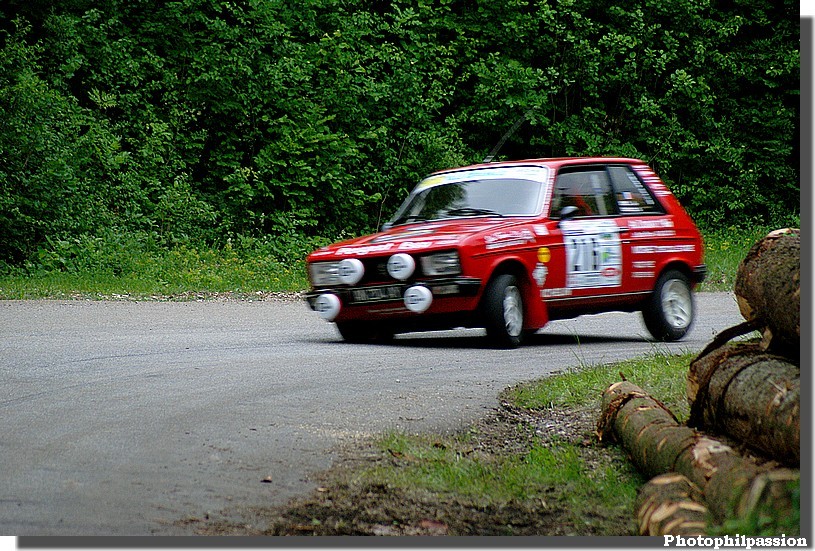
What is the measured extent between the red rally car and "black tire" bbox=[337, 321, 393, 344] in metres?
0.01

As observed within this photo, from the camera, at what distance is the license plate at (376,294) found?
1072 centimetres

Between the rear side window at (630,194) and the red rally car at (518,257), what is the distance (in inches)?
0.5

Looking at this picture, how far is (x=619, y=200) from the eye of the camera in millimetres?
12086

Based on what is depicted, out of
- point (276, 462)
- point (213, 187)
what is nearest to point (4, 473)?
point (276, 462)

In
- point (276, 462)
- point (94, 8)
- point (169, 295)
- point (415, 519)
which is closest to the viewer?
point (415, 519)

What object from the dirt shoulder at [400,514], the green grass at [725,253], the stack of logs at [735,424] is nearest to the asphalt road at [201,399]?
the dirt shoulder at [400,514]

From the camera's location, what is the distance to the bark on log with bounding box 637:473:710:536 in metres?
4.00

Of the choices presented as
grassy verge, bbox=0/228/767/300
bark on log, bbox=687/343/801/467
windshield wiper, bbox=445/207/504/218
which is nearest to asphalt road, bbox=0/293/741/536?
windshield wiper, bbox=445/207/504/218

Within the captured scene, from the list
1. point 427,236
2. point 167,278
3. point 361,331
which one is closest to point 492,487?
point 427,236

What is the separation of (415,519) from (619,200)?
796cm

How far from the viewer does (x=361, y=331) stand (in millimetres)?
11648

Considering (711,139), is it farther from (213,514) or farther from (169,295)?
(213,514)

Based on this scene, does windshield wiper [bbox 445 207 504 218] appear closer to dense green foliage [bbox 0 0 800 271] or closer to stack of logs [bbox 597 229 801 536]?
stack of logs [bbox 597 229 801 536]

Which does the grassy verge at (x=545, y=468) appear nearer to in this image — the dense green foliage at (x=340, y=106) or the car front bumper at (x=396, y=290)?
the car front bumper at (x=396, y=290)
